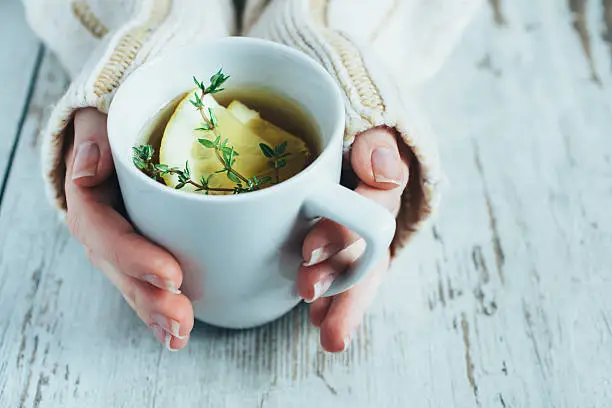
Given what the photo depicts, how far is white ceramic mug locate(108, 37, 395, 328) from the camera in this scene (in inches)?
16.3

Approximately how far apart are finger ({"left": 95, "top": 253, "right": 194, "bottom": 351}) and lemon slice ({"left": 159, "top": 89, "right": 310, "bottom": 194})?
0.29 ft

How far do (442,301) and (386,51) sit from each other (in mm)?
224

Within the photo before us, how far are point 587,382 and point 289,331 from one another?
217 millimetres

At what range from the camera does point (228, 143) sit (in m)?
0.47

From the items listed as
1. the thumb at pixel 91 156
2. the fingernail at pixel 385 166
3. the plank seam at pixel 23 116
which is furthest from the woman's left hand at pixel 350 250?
the plank seam at pixel 23 116

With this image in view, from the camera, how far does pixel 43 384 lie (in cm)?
54

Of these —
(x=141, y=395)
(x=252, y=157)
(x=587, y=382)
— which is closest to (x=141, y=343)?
(x=141, y=395)

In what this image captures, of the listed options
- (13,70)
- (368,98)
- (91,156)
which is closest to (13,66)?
(13,70)

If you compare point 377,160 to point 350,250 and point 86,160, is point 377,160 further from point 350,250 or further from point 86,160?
point 86,160

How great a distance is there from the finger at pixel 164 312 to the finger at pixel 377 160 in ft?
0.48

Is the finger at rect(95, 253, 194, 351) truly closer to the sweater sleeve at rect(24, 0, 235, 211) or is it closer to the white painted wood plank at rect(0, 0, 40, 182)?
the sweater sleeve at rect(24, 0, 235, 211)

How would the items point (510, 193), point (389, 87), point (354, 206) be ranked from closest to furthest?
point (354, 206)
point (389, 87)
point (510, 193)

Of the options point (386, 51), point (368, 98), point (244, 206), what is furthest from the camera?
point (386, 51)

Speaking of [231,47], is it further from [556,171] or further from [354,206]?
[556,171]
